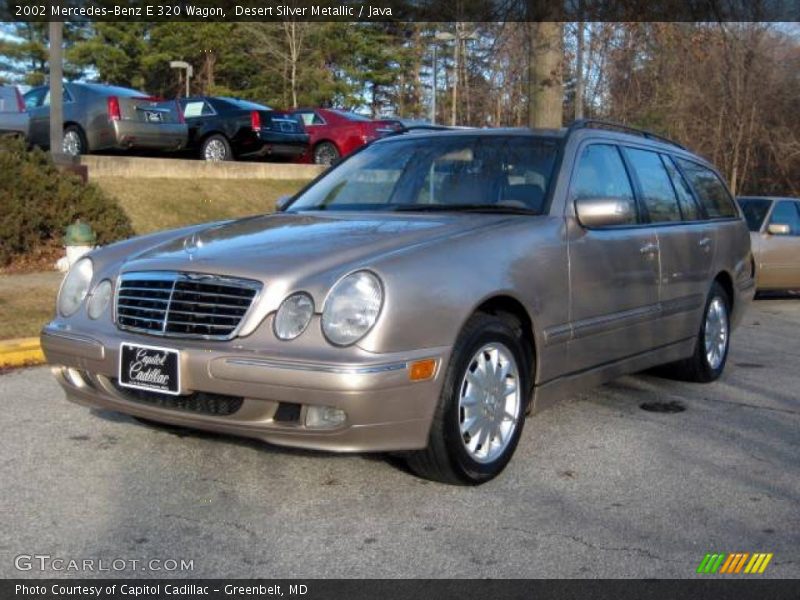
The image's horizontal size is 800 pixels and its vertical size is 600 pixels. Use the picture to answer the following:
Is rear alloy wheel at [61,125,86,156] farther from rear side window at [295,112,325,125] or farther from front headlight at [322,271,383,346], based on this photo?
front headlight at [322,271,383,346]

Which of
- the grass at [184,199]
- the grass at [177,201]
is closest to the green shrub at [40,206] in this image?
the grass at [177,201]

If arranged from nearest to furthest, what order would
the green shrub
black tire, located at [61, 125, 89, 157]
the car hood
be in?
the car hood
the green shrub
black tire, located at [61, 125, 89, 157]

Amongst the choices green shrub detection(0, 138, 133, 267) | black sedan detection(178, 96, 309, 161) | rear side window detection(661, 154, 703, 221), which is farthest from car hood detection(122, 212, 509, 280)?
black sedan detection(178, 96, 309, 161)

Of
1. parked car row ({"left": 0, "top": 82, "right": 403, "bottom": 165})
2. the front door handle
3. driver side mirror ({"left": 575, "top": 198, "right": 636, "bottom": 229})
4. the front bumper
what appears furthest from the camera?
parked car row ({"left": 0, "top": 82, "right": 403, "bottom": 165})

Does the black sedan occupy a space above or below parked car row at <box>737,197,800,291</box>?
above

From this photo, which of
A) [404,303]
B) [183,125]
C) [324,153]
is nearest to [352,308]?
[404,303]

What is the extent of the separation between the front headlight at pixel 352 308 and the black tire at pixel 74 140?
1324cm

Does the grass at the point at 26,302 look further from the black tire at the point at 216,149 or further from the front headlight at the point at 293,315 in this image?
the black tire at the point at 216,149

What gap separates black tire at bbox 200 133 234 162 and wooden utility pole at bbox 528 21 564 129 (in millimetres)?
6916

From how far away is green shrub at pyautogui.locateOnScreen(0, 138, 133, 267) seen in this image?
10.7 meters

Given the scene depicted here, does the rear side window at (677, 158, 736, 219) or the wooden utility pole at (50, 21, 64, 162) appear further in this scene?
the wooden utility pole at (50, 21, 64, 162)

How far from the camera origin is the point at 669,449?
4.85 meters

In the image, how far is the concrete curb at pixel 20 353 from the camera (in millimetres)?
6723

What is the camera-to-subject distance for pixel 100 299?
14.0 feet
